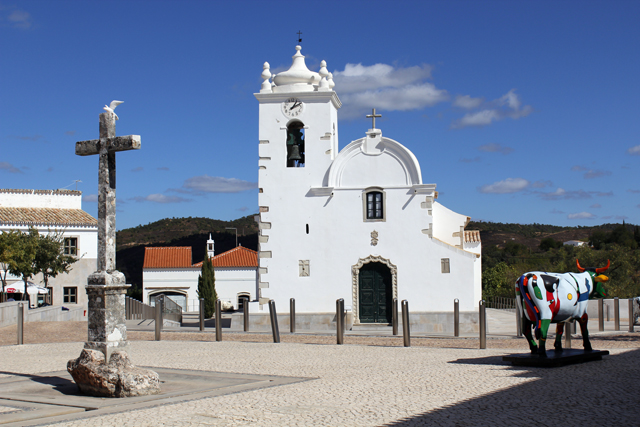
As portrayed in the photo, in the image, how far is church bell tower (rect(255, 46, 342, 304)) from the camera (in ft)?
68.4

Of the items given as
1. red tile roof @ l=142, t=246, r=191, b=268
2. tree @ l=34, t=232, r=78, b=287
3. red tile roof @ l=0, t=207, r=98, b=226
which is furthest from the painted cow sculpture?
red tile roof @ l=142, t=246, r=191, b=268

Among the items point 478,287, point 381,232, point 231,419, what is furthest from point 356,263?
point 231,419

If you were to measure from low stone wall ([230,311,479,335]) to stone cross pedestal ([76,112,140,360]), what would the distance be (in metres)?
11.4

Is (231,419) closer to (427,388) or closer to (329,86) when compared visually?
(427,388)

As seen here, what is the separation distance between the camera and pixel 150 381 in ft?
26.3

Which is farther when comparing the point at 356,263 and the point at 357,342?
the point at 356,263

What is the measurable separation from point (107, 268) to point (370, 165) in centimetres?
1301

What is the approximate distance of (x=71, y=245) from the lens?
112ft

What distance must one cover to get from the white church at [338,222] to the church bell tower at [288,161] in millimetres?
33

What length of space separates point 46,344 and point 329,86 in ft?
38.6

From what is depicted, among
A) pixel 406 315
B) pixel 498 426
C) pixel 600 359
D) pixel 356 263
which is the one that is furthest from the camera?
pixel 356 263

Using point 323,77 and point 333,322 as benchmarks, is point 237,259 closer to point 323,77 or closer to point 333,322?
point 323,77

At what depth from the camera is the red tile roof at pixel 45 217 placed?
32.9 meters

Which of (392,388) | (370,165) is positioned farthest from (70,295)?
(392,388)
